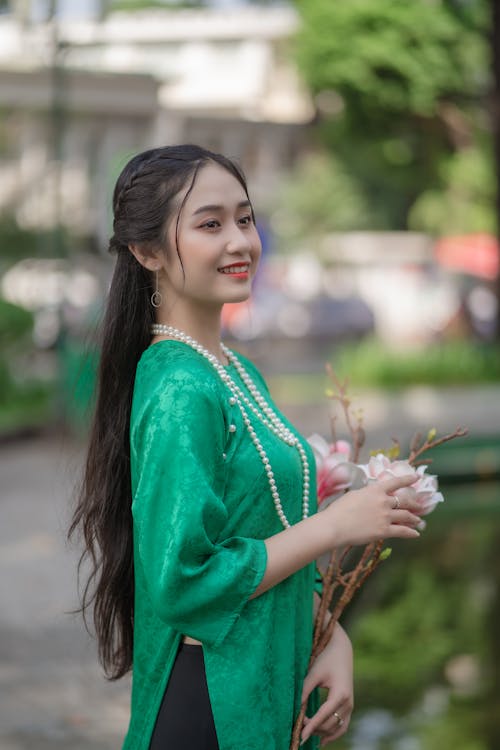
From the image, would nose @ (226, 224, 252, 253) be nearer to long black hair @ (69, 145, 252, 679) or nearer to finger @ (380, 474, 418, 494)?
long black hair @ (69, 145, 252, 679)

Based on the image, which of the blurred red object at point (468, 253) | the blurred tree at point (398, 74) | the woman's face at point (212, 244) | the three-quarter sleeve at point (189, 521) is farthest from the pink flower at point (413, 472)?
the blurred red object at point (468, 253)

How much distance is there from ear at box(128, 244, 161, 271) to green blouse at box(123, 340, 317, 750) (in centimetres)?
13

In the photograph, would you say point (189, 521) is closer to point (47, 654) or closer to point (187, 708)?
point (187, 708)

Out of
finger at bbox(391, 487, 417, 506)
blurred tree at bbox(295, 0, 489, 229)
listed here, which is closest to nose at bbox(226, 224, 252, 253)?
finger at bbox(391, 487, 417, 506)

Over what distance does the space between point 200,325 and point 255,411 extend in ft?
0.59

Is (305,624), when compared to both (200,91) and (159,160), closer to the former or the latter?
(159,160)

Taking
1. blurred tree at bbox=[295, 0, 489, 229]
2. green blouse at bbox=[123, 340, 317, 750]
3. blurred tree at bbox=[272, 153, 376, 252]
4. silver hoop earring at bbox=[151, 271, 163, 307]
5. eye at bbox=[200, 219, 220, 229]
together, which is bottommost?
green blouse at bbox=[123, 340, 317, 750]

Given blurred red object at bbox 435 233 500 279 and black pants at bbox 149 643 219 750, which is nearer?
black pants at bbox 149 643 219 750

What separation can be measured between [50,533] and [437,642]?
331 centimetres

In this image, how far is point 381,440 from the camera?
1207cm

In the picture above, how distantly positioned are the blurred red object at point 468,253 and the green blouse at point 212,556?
109ft

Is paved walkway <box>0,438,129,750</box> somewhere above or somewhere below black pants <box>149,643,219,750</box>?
above

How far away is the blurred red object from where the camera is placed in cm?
3619

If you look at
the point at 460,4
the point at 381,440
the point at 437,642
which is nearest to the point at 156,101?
the point at 381,440
